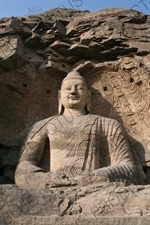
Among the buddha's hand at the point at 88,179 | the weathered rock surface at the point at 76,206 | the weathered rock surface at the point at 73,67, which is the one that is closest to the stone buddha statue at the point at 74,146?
the buddha's hand at the point at 88,179

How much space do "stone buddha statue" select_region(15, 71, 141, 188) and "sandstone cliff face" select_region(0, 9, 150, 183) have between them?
686 millimetres

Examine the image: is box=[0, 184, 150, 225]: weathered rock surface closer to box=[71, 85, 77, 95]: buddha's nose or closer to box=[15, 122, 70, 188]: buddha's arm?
box=[15, 122, 70, 188]: buddha's arm

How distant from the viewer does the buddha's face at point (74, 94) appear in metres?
7.04

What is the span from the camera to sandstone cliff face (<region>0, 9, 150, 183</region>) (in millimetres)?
7316

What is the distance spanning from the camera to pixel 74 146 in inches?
251

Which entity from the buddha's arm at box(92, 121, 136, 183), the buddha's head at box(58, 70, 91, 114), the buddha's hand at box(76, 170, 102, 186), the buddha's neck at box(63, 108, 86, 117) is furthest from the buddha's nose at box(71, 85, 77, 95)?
the buddha's hand at box(76, 170, 102, 186)

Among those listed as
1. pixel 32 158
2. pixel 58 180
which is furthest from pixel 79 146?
pixel 58 180

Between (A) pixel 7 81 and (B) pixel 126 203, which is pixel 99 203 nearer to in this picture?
(B) pixel 126 203

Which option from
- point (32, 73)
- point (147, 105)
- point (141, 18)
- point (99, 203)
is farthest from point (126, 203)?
point (141, 18)

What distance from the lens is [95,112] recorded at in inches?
304

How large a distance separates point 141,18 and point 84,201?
4.39 meters

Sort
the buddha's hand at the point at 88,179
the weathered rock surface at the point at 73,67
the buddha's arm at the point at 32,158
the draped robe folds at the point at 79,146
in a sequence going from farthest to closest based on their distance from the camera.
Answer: the weathered rock surface at the point at 73,67 → the draped robe folds at the point at 79,146 → the buddha's arm at the point at 32,158 → the buddha's hand at the point at 88,179

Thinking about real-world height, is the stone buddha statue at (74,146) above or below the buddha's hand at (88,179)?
above

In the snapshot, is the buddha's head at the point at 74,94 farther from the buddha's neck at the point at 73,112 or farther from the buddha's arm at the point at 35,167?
the buddha's arm at the point at 35,167
